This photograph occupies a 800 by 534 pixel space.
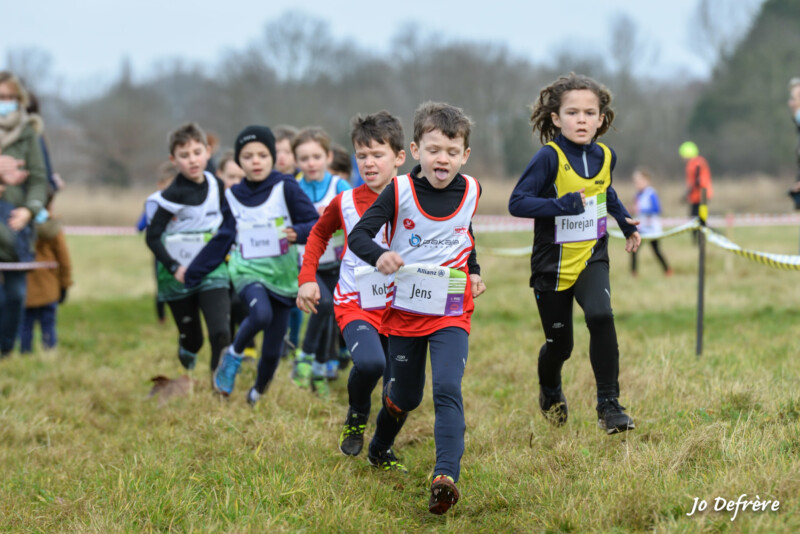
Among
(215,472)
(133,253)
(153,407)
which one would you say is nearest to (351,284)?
(215,472)

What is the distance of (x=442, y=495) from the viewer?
143 inches

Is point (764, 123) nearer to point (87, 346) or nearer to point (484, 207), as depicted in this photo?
point (484, 207)

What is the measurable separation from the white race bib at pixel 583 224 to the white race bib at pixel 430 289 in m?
0.87

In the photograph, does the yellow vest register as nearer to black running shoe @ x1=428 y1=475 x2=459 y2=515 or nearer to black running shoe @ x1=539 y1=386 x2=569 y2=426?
black running shoe @ x1=539 y1=386 x2=569 y2=426

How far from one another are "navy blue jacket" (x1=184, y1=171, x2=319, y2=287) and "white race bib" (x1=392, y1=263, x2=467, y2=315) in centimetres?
194

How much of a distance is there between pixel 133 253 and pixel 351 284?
1891 cm

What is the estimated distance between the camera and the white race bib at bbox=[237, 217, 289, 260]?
592cm

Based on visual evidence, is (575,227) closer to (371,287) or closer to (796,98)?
(371,287)

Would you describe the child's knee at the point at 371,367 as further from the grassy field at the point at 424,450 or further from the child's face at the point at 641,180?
the child's face at the point at 641,180

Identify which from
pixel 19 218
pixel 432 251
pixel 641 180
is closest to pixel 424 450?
pixel 432 251

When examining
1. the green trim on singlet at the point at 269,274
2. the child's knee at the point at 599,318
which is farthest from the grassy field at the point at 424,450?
the green trim on singlet at the point at 269,274

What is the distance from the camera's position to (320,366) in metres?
6.64

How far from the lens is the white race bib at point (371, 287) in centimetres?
466

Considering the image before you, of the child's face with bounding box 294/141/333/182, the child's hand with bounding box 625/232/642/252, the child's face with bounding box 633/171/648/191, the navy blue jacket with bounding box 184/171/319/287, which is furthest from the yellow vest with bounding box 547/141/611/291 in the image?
the child's face with bounding box 633/171/648/191
